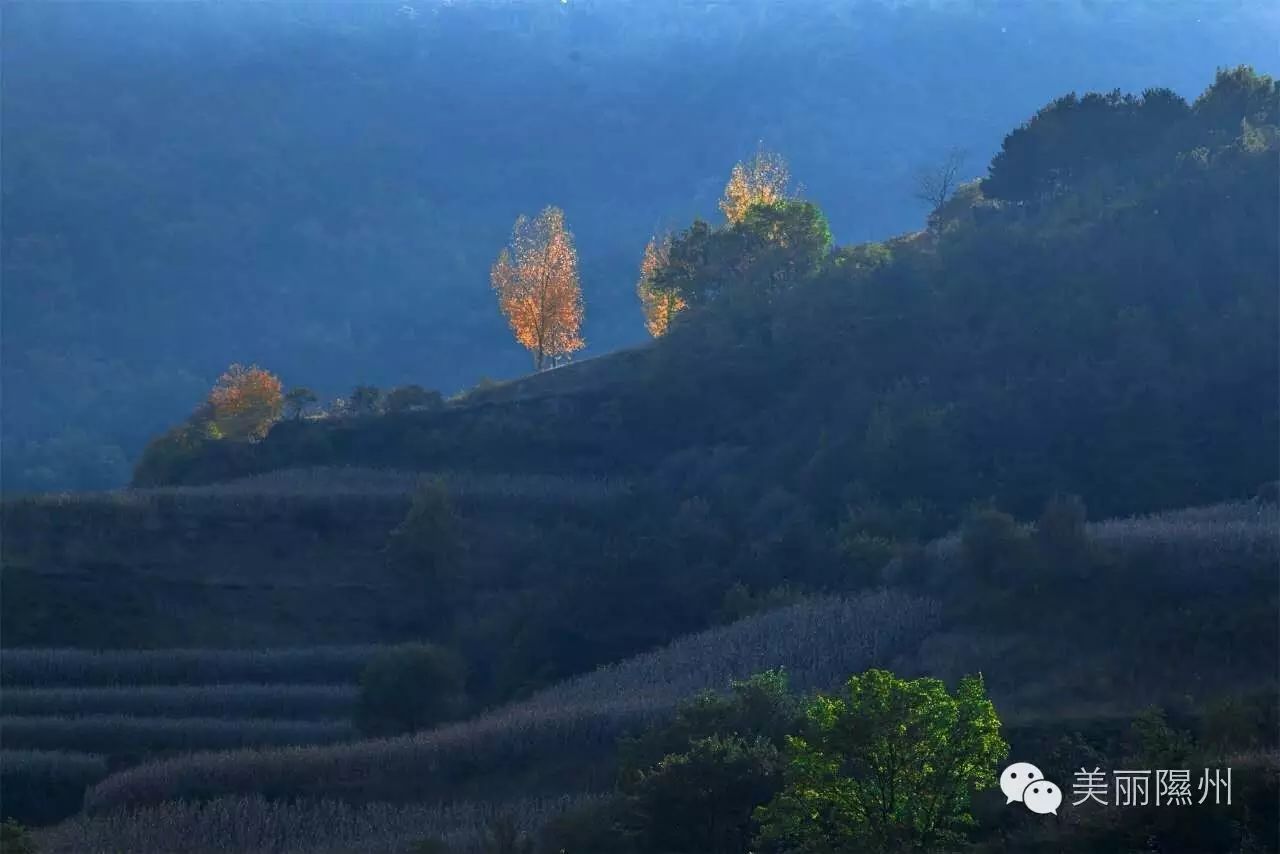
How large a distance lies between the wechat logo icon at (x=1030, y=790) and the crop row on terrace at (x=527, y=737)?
1084cm

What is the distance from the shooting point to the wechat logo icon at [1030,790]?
1410 cm

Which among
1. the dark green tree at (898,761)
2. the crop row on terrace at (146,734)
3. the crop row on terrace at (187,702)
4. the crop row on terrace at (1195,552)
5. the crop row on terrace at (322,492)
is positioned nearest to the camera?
the dark green tree at (898,761)

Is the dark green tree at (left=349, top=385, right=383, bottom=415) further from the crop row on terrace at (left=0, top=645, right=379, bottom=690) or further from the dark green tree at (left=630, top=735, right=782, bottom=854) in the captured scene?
the dark green tree at (left=630, top=735, right=782, bottom=854)

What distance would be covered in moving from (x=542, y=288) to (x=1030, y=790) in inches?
1968

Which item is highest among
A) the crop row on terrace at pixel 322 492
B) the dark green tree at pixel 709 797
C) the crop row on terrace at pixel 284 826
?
the crop row on terrace at pixel 322 492

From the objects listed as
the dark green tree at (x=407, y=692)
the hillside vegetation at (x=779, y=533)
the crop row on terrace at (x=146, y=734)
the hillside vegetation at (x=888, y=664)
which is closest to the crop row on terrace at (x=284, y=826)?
the hillside vegetation at (x=779, y=533)

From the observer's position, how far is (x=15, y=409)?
102125 millimetres

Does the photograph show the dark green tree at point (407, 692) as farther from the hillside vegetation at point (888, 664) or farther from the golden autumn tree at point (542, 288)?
the golden autumn tree at point (542, 288)

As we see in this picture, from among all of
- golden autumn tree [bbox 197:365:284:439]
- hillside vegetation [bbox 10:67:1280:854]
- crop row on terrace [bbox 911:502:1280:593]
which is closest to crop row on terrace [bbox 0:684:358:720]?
hillside vegetation [bbox 10:67:1280:854]

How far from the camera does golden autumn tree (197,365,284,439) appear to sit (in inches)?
2234

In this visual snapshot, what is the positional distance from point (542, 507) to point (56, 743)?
57.0 ft

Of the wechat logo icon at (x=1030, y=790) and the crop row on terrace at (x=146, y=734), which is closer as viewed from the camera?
the wechat logo icon at (x=1030, y=790)

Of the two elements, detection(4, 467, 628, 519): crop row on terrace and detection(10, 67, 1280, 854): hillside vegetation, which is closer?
detection(10, 67, 1280, 854): hillside vegetation

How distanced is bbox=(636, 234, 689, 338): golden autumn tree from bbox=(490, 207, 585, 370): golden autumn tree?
312 centimetres
